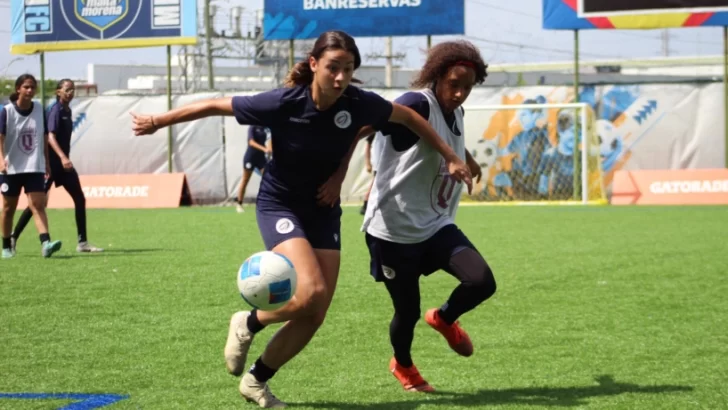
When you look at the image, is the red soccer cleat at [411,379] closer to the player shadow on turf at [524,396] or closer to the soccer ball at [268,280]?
the player shadow on turf at [524,396]

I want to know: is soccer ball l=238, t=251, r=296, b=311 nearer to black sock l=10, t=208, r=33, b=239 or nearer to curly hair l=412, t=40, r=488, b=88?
curly hair l=412, t=40, r=488, b=88

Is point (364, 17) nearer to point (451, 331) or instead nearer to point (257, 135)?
point (257, 135)

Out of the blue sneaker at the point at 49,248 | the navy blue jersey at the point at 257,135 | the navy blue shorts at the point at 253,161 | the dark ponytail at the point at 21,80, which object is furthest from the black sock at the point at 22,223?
the navy blue shorts at the point at 253,161

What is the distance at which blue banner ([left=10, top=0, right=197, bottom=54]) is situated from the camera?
27281 millimetres

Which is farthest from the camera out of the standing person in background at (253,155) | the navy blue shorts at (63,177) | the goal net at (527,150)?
the goal net at (527,150)

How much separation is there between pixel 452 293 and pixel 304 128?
1338mm

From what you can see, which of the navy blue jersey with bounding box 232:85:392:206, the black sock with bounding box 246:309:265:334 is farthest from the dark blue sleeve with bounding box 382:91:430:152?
the black sock with bounding box 246:309:265:334

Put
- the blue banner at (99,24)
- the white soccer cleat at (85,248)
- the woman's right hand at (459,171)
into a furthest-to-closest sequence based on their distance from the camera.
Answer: the blue banner at (99,24), the white soccer cleat at (85,248), the woman's right hand at (459,171)

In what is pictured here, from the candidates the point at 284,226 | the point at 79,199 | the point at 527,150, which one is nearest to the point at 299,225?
the point at 284,226

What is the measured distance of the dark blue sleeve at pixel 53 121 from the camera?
13516 mm

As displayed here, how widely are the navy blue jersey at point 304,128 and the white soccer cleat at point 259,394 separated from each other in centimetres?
96

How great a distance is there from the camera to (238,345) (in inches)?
231

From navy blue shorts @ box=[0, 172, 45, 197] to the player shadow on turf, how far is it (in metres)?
8.17

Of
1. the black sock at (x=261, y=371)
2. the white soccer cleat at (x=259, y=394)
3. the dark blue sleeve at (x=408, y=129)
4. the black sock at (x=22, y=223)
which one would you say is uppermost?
the dark blue sleeve at (x=408, y=129)
